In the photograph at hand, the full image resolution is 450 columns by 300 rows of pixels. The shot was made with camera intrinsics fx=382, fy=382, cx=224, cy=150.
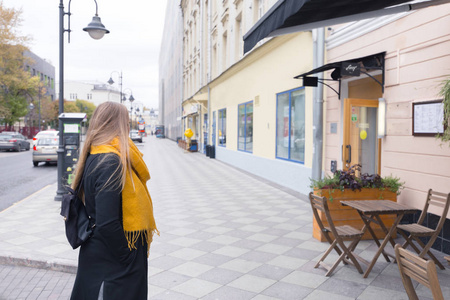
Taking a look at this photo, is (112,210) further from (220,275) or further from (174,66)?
(174,66)

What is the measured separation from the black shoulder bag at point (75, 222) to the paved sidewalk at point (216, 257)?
1800mm

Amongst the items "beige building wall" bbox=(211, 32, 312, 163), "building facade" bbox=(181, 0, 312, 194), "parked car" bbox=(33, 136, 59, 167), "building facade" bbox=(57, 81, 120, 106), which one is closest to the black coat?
"building facade" bbox=(181, 0, 312, 194)

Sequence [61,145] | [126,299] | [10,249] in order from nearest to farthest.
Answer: [126,299] → [10,249] → [61,145]

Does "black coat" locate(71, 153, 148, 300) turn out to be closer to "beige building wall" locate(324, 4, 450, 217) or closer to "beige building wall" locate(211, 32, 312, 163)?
"beige building wall" locate(324, 4, 450, 217)

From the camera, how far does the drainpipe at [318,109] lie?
8.72 m

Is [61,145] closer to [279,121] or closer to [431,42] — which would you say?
[279,121]

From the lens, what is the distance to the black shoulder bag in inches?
90.4

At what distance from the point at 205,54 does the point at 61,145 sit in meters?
17.0

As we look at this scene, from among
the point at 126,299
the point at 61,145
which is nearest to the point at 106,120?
the point at 126,299

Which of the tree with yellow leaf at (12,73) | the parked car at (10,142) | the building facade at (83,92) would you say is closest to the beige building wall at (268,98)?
the parked car at (10,142)

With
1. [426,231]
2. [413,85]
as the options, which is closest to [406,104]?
[413,85]

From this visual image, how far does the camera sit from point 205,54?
2467 cm

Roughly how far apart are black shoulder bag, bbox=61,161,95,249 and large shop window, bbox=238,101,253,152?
12555mm

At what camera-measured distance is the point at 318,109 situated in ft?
28.9
